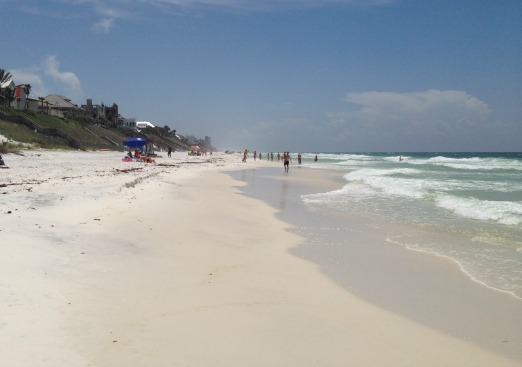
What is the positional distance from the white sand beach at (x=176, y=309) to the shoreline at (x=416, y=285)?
29 centimetres

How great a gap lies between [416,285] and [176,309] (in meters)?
3.88

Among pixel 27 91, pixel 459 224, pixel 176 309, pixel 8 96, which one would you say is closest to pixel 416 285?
pixel 176 309

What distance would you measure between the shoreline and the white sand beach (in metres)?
0.29

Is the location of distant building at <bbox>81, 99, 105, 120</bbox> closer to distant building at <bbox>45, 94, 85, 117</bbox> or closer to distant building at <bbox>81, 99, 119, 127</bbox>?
distant building at <bbox>81, 99, 119, 127</bbox>

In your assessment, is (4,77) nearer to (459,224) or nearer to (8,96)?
(8,96)

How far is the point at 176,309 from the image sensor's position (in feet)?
15.7

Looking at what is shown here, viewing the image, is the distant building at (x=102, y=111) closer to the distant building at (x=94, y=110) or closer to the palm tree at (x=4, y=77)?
the distant building at (x=94, y=110)

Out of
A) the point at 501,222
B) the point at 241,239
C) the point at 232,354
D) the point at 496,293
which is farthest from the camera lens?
the point at 501,222

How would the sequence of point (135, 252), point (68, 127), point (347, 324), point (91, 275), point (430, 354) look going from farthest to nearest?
point (68, 127) → point (135, 252) → point (91, 275) → point (347, 324) → point (430, 354)

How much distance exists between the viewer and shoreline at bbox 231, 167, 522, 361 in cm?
504

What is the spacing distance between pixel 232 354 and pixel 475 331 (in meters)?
2.89

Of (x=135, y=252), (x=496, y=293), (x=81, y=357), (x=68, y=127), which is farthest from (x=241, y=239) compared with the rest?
(x=68, y=127)

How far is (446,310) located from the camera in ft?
18.4

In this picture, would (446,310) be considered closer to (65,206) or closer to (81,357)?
(81,357)
